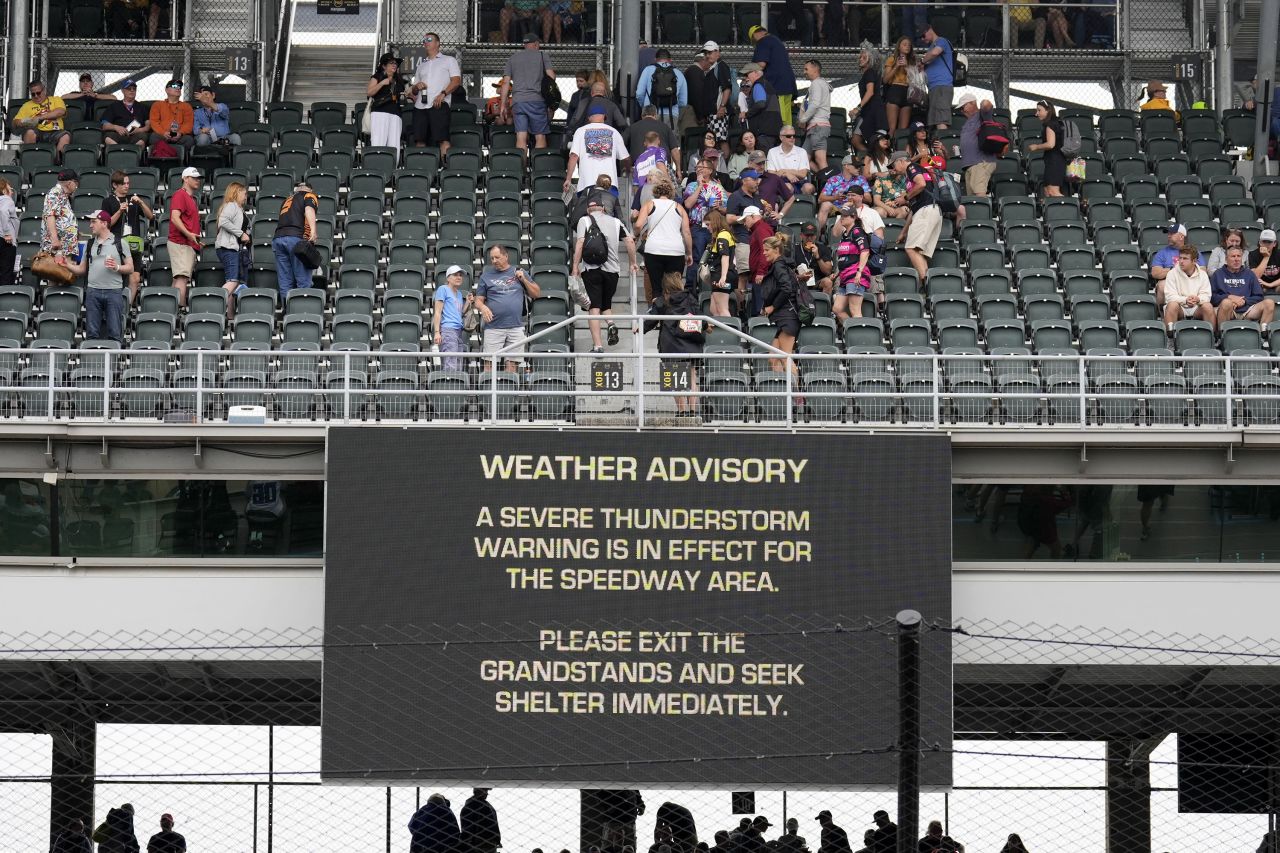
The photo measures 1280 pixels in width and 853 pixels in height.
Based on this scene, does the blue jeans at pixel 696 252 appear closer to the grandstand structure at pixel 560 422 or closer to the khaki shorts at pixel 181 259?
the grandstand structure at pixel 560 422

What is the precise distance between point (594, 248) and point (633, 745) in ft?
17.9

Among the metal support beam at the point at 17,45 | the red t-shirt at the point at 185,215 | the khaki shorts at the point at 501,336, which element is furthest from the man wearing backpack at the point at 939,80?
the metal support beam at the point at 17,45

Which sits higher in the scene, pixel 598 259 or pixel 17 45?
pixel 17 45

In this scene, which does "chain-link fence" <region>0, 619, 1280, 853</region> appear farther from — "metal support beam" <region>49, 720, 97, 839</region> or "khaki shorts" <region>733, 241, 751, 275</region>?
"khaki shorts" <region>733, 241, 751, 275</region>

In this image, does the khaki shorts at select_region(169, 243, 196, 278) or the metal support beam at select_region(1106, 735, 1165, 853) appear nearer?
the khaki shorts at select_region(169, 243, 196, 278)

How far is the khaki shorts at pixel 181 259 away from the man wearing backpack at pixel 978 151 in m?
8.97

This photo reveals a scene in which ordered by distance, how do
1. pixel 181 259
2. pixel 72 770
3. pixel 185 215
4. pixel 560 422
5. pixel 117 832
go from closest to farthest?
pixel 560 422 → pixel 117 832 → pixel 181 259 → pixel 185 215 → pixel 72 770

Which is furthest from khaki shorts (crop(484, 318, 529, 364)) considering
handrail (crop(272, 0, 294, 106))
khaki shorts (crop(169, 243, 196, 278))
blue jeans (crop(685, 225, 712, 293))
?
handrail (crop(272, 0, 294, 106))

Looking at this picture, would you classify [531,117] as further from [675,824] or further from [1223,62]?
[1223,62]

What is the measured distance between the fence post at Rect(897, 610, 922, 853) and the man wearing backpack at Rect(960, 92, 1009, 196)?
16.3 metres

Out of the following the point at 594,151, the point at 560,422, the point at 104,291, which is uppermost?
the point at 594,151

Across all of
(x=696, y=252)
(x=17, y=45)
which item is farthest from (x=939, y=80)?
(x=17, y=45)

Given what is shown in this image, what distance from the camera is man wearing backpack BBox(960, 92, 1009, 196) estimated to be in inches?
958

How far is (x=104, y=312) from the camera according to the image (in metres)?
20.6
